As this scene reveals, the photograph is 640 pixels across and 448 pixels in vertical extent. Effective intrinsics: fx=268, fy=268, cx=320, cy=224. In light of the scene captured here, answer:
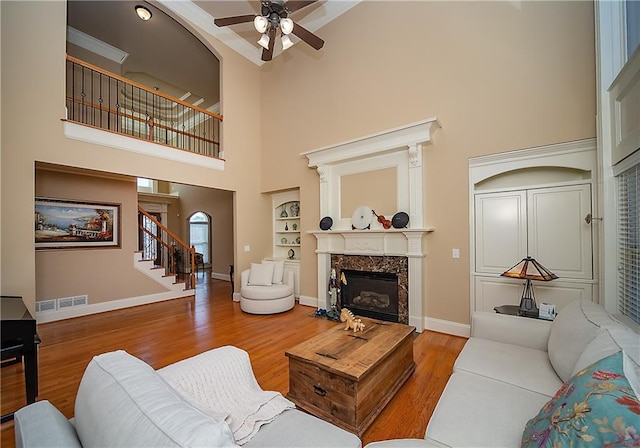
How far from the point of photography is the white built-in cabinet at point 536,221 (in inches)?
115

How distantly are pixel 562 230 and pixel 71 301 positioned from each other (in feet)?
23.8

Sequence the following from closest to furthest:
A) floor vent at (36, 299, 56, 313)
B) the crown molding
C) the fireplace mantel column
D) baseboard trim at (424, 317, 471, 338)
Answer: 1. baseboard trim at (424, 317, 471, 338)
2. the fireplace mantel column
3. floor vent at (36, 299, 56, 313)
4. the crown molding

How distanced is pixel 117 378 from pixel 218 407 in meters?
0.66

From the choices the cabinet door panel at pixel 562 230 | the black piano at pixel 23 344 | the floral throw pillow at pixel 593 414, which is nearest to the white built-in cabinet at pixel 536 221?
the cabinet door panel at pixel 562 230

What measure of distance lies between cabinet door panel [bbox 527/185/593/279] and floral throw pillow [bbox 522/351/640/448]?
2.50 meters

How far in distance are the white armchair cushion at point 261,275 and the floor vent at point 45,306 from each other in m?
3.15

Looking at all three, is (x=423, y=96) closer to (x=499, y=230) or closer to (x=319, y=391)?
(x=499, y=230)

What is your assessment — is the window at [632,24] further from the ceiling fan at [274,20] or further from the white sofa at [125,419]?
the white sofa at [125,419]

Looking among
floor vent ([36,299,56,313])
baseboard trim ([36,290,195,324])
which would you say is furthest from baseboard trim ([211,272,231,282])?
floor vent ([36,299,56,313])

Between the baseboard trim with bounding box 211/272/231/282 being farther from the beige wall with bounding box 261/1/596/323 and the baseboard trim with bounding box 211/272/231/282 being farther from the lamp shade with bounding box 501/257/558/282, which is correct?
the lamp shade with bounding box 501/257/558/282

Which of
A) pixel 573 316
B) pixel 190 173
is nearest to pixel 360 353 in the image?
pixel 573 316

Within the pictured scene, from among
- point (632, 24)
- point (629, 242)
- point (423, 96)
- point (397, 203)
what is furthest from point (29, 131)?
point (629, 242)

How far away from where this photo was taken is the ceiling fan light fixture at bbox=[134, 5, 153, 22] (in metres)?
4.75

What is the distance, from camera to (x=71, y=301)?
15.0 ft
